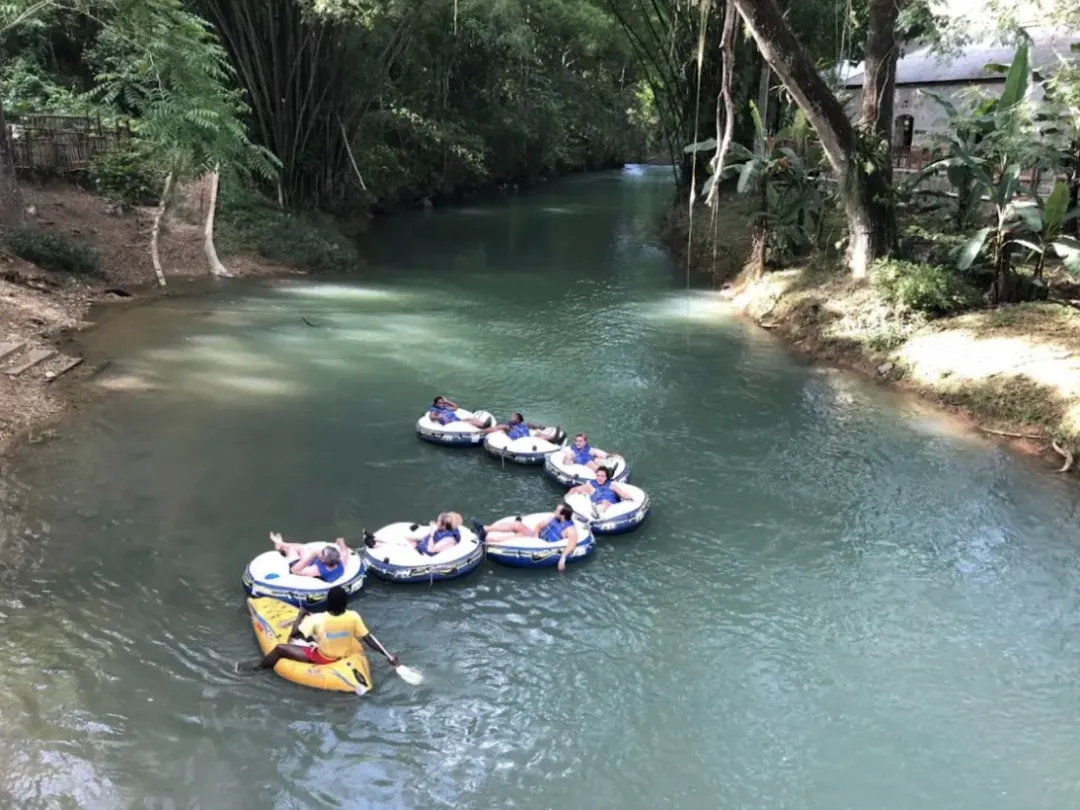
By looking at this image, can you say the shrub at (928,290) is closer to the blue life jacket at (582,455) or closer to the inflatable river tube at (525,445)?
the inflatable river tube at (525,445)

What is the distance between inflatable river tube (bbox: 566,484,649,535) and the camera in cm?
1052

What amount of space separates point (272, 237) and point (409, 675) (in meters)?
19.9

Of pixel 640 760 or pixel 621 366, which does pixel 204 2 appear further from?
pixel 640 760

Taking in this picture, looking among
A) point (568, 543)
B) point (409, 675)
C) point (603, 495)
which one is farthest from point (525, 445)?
point (409, 675)

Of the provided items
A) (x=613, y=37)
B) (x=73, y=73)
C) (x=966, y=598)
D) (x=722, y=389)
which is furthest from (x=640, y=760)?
(x=613, y=37)

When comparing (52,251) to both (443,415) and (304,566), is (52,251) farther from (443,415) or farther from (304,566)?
(304,566)

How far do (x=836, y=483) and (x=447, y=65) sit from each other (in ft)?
101

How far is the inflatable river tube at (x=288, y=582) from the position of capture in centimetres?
885

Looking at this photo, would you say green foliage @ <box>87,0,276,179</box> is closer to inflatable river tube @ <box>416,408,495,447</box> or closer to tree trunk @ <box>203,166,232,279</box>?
tree trunk @ <box>203,166,232,279</box>

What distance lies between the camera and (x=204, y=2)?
79.4 ft

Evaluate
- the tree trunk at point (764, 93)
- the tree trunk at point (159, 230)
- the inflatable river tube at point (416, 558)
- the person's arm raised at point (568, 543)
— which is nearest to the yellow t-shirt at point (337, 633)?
the inflatable river tube at point (416, 558)

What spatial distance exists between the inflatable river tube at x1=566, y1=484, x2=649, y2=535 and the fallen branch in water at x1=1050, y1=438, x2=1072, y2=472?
→ 19.7 ft

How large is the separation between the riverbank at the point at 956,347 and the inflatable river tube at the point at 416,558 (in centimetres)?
837

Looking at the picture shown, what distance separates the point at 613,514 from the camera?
10.6 meters
